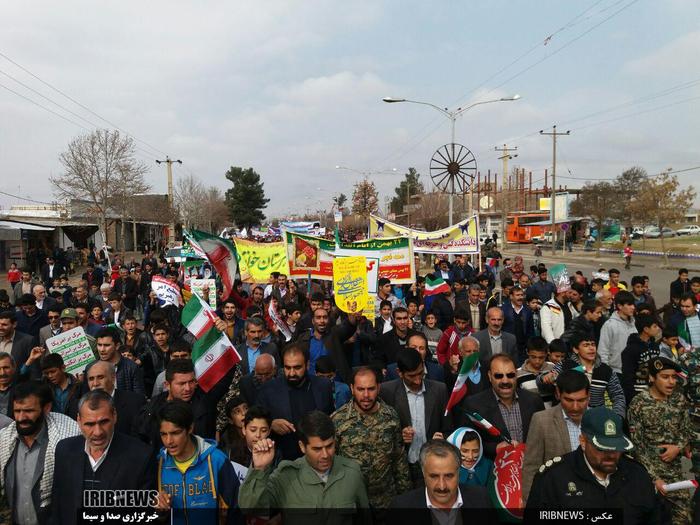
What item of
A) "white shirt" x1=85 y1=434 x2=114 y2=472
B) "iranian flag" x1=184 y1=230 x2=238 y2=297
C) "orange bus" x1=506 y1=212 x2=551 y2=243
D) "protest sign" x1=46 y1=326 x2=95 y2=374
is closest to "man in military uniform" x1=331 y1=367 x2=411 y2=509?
"white shirt" x1=85 y1=434 x2=114 y2=472

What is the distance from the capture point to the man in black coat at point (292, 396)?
4.19m

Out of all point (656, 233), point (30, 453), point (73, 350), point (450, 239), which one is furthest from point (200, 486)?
point (656, 233)

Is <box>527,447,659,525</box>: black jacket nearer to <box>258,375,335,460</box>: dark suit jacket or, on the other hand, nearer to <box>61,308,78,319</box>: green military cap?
<box>258,375,335,460</box>: dark suit jacket

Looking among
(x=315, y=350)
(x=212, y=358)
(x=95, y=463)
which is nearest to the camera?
(x=95, y=463)

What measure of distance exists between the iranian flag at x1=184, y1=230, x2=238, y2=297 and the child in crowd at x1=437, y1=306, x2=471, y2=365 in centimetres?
372

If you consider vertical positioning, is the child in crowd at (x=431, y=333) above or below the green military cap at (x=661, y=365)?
below

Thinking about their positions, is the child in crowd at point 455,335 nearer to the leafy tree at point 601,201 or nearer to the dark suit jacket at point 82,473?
the dark suit jacket at point 82,473

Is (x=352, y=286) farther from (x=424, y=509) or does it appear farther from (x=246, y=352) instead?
(x=424, y=509)

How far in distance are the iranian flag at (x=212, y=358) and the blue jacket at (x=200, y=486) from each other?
5.09 ft

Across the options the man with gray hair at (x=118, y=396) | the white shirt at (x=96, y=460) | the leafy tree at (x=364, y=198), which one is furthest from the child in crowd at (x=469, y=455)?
the leafy tree at (x=364, y=198)

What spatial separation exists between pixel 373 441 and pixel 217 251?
5.95 metres

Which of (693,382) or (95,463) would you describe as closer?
(95,463)

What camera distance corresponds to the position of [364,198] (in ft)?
178

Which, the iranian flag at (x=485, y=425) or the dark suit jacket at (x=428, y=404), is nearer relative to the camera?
the iranian flag at (x=485, y=425)
